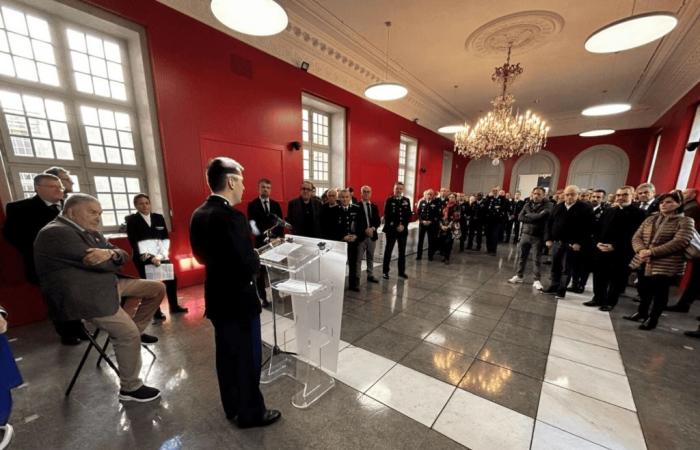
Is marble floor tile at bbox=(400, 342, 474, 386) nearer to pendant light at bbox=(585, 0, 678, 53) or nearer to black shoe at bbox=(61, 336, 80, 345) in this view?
black shoe at bbox=(61, 336, 80, 345)

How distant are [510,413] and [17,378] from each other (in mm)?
3100

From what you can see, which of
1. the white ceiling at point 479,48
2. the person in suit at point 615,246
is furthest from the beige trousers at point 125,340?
the person in suit at point 615,246

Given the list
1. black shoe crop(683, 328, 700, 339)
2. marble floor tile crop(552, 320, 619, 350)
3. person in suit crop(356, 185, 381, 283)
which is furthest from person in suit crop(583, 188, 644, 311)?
person in suit crop(356, 185, 381, 283)

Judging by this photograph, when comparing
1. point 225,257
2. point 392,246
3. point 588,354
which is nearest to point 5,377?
point 225,257

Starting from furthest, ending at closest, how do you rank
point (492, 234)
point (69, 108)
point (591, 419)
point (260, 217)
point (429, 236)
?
1. point (492, 234)
2. point (429, 236)
3. point (260, 217)
4. point (69, 108)
5. point (591, 419)

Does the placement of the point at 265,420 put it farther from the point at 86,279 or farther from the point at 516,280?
the point at 516,280

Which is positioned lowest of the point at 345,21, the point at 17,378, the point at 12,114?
the point at 17,378

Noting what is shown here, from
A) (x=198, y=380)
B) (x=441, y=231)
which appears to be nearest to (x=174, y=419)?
(x=198, y=380)

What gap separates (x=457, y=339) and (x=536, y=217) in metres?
2.72

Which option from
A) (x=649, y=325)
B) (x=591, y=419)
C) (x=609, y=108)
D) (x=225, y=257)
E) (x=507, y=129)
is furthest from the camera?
(x=507, y=129)

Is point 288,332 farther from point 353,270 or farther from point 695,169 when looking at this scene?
point 695,169

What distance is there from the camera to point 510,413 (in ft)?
5.68

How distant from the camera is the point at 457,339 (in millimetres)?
2662

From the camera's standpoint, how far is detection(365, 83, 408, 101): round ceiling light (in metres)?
3.94
